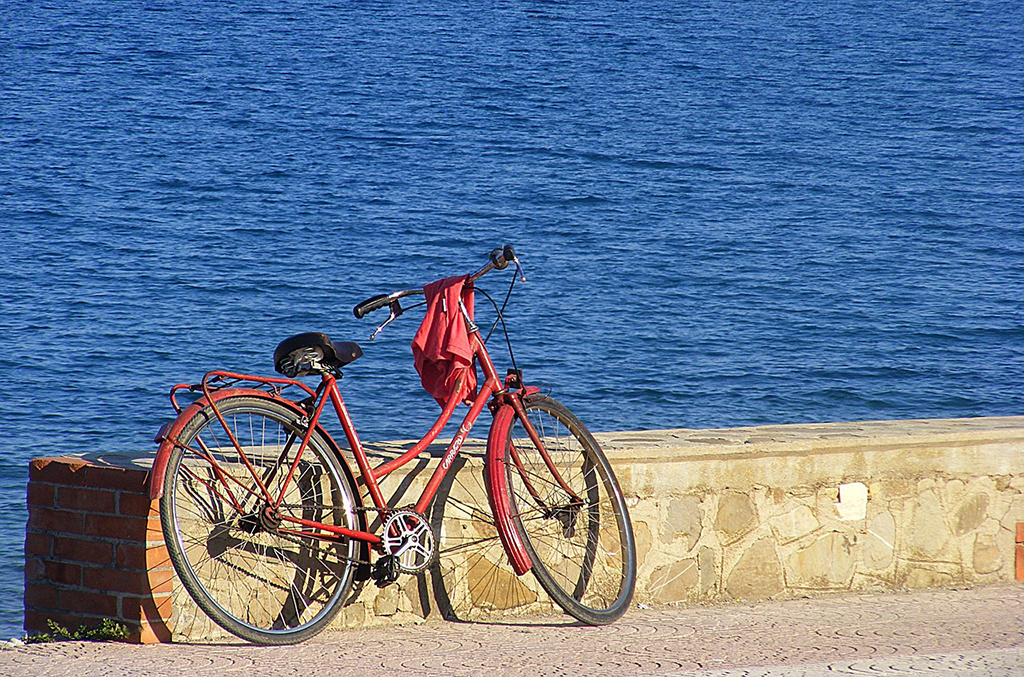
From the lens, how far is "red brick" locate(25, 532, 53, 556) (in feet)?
13.3

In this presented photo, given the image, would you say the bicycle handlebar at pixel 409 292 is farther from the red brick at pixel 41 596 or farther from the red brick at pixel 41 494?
the red brick at pixel 41 596

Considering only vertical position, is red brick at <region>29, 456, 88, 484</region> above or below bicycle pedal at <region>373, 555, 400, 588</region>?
above

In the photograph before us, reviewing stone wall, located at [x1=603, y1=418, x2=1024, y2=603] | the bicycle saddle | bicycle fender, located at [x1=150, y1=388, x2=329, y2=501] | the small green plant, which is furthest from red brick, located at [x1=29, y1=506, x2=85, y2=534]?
stone wall, located at [x1=603, y1=418, x2=1024, y2=603]

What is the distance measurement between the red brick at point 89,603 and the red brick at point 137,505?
31 cm

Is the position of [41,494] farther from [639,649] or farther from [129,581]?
[639,649]

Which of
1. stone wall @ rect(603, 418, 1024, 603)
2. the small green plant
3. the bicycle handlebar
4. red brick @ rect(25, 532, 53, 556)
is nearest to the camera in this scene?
the small green plant

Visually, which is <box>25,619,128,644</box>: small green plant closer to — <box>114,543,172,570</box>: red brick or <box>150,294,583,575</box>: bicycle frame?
<box>114,543,172,570</box>: red brick

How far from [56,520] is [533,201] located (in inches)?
944

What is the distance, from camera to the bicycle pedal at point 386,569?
158 inches

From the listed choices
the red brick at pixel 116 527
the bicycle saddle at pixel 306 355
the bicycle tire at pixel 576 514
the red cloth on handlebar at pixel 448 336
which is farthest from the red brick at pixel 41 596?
the bicycle tire at pixel 576 514

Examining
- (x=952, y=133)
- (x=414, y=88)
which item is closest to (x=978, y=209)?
(x=952, y=133)

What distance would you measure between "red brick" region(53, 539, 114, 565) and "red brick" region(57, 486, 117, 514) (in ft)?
0.37

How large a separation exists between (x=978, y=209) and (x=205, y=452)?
27.9 metres

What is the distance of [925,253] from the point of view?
2531cm
